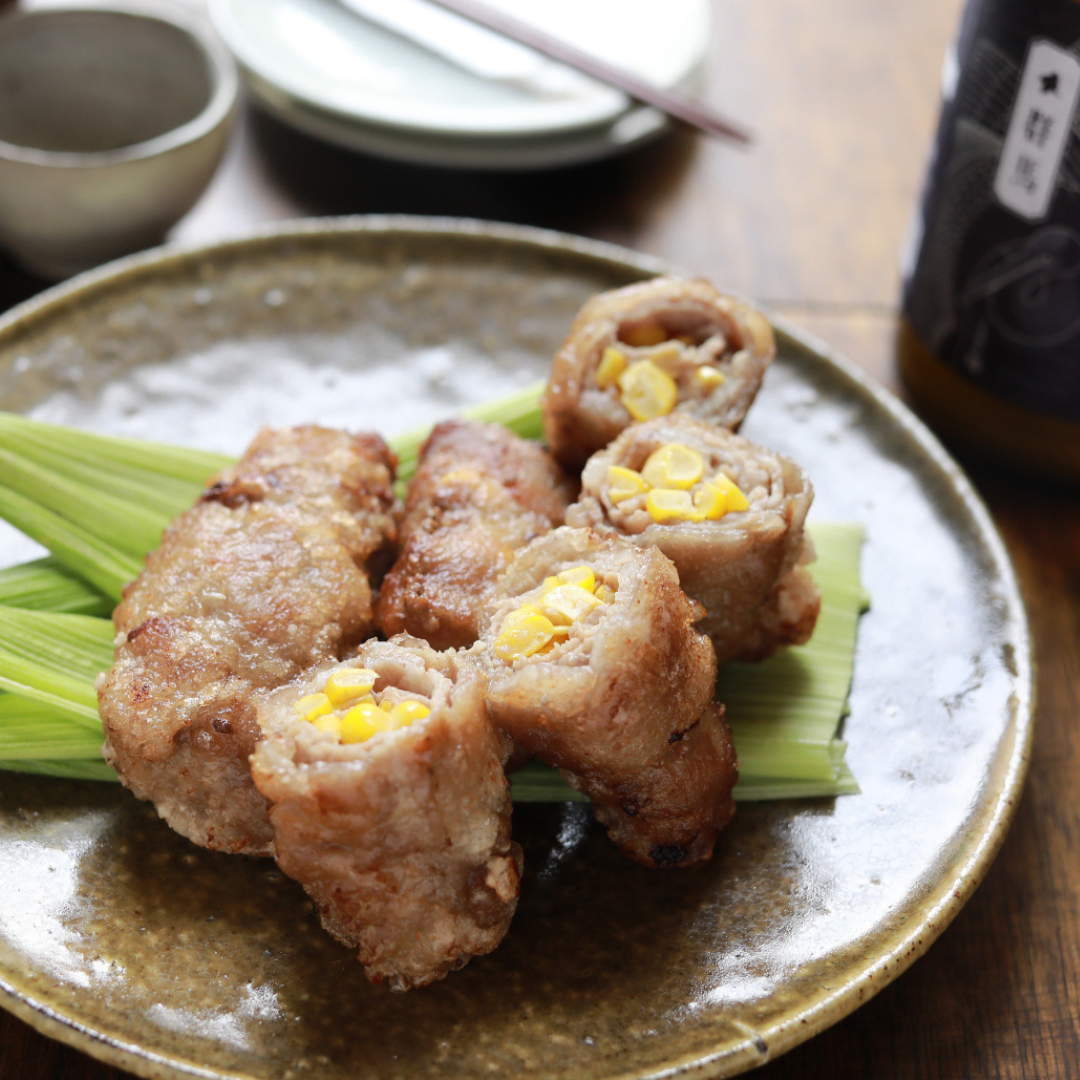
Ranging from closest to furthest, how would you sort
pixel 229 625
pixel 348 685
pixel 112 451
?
pixel 348 685 < pixel 229 625 < pixel 112 451

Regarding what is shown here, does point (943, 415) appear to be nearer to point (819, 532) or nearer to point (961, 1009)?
point (819, 532)

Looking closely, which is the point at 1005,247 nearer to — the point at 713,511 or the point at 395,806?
the point at 713,511

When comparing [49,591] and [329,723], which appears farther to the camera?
[49,591]

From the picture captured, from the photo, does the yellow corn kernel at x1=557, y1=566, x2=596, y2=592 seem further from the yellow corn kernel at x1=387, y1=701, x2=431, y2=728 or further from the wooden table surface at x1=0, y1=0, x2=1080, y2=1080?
the wooden table surface at x1=0, y1=0, x2=1080, y2=1080

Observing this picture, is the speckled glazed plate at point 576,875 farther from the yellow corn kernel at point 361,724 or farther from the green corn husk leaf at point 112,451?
the yellow corn kernel at point 361,724

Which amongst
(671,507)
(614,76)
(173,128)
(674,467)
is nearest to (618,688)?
(671,507)

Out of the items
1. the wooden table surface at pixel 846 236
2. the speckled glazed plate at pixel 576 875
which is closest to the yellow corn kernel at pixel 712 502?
the speckled glazed plate at pixel 576 875

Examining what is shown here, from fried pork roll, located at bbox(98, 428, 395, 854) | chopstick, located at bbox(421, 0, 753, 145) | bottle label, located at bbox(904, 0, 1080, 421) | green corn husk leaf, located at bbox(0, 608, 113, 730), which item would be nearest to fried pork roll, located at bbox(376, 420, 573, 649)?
fried pork roll, located at bbox(98, 428, 395, 854)
